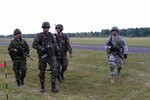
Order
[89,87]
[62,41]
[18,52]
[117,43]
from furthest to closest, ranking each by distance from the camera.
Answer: [117,43] < [62,41] < [18,52] < [89,87]

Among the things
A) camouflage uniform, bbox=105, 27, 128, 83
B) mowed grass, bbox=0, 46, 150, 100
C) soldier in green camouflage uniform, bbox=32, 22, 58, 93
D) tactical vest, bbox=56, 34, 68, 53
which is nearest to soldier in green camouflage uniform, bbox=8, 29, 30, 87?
mowed grass, bbox=0, 46, 150, 100

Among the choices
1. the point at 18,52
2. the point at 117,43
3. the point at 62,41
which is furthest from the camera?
the point at 117,43

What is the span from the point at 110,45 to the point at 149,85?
7.23 ft

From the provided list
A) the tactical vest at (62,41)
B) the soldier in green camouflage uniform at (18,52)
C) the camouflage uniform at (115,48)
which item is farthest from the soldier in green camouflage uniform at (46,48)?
the camouflage uniform at (115,48)

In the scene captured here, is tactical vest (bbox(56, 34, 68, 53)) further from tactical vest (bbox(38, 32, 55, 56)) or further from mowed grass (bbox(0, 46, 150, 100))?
tactical vest (bbox(38, 32, 55, 56))

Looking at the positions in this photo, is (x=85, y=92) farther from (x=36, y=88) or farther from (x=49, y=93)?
(x=36, y=88)

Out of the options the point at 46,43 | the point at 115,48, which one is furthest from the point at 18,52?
the point at 115,48

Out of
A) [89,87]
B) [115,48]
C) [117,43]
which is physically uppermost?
[117,43]

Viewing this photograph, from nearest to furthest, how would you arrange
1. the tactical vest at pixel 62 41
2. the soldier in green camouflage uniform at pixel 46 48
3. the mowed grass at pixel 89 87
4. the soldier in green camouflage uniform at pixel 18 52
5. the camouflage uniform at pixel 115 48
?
the mowed grass at pixel 89 87 < the soldier in green camouflage uniform at pixel 46 48 < the soldier in green camouflage uniform at pixel 18 52 < the tactical vest at pixel 62 41 < the camouflage uniform at pixel 115 48

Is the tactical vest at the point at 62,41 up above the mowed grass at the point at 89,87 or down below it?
above

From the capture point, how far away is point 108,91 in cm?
1217

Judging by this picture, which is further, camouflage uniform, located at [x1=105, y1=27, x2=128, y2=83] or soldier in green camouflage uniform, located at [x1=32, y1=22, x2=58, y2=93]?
camouflage uniform, located at [x1=105, y1=27, x2=128, y2=83]

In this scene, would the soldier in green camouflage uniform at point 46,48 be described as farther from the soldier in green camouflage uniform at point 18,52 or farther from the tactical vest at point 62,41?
the tactical vest at point 62,41

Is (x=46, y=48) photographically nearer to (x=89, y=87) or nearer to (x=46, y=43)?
(x=46, y=43)
